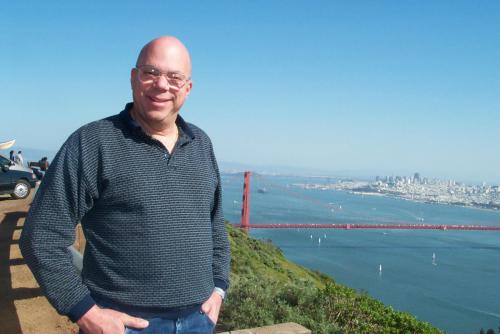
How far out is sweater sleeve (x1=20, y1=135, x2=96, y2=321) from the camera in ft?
3.91

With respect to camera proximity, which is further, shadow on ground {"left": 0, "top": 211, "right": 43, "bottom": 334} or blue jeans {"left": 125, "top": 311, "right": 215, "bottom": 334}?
shadow on ground {"left": 0, "top": 211, "right": 43, "bottom": 334}

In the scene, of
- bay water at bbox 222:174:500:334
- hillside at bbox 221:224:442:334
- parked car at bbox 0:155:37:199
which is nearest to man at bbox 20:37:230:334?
hillside at bbox 221:224:442:334

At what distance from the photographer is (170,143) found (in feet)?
4.64

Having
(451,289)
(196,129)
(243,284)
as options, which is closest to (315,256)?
(451,289)

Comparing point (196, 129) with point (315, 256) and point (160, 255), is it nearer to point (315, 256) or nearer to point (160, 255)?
point (160, 255)

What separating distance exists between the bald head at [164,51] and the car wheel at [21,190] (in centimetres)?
1004

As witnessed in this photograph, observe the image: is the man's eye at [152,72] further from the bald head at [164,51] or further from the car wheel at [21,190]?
the car wheel at [21,190]

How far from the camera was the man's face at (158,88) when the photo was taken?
52.9 inches

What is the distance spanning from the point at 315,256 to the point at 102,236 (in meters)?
42.2

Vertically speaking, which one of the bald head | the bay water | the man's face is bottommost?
the bay water

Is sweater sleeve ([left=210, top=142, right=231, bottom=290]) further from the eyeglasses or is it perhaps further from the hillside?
the hillside

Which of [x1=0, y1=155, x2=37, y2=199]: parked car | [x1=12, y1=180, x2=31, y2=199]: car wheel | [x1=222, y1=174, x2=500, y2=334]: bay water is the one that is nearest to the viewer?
[x1=0, y1=155, x2=37, y2=199]: parked car

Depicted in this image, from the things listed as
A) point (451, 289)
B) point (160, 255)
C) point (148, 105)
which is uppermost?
point (148, 105)

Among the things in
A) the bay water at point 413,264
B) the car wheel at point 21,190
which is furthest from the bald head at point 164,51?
the bay water at point 413,264
